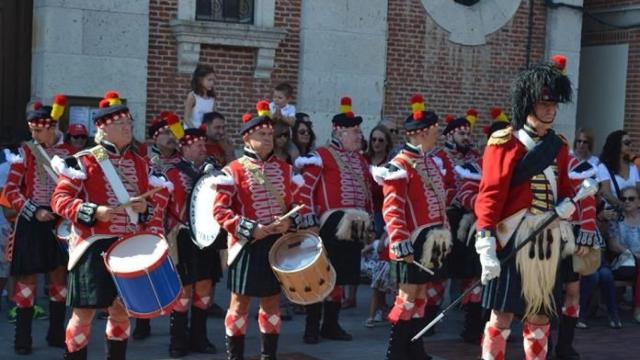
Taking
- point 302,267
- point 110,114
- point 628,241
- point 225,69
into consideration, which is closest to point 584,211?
point 628,241

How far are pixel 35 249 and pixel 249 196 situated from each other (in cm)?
202

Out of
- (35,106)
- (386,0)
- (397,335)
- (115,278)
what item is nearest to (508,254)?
(397,335)

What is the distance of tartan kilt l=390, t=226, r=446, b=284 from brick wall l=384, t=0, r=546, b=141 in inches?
271

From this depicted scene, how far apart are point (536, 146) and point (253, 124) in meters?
2.07

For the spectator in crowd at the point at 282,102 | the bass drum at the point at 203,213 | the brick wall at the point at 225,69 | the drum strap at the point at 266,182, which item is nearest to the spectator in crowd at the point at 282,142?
the spectator in crowd at the point at 282,102

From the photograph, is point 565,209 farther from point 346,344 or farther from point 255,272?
point 346,344

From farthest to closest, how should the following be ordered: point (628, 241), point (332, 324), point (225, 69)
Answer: point (225, 69), point (628, 241), point (332, 324)

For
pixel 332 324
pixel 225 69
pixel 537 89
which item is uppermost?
pixel 225 69

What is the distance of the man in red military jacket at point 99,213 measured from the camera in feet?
23.0

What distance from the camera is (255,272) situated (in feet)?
24.9

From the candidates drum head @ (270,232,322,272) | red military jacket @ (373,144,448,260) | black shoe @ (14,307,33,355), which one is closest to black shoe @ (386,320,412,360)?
red military jacket @ (373,144,448,260)

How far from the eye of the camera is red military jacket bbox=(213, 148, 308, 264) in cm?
760

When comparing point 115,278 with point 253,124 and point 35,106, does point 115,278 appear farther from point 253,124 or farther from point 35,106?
point 35,106

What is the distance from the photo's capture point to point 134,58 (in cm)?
1298
